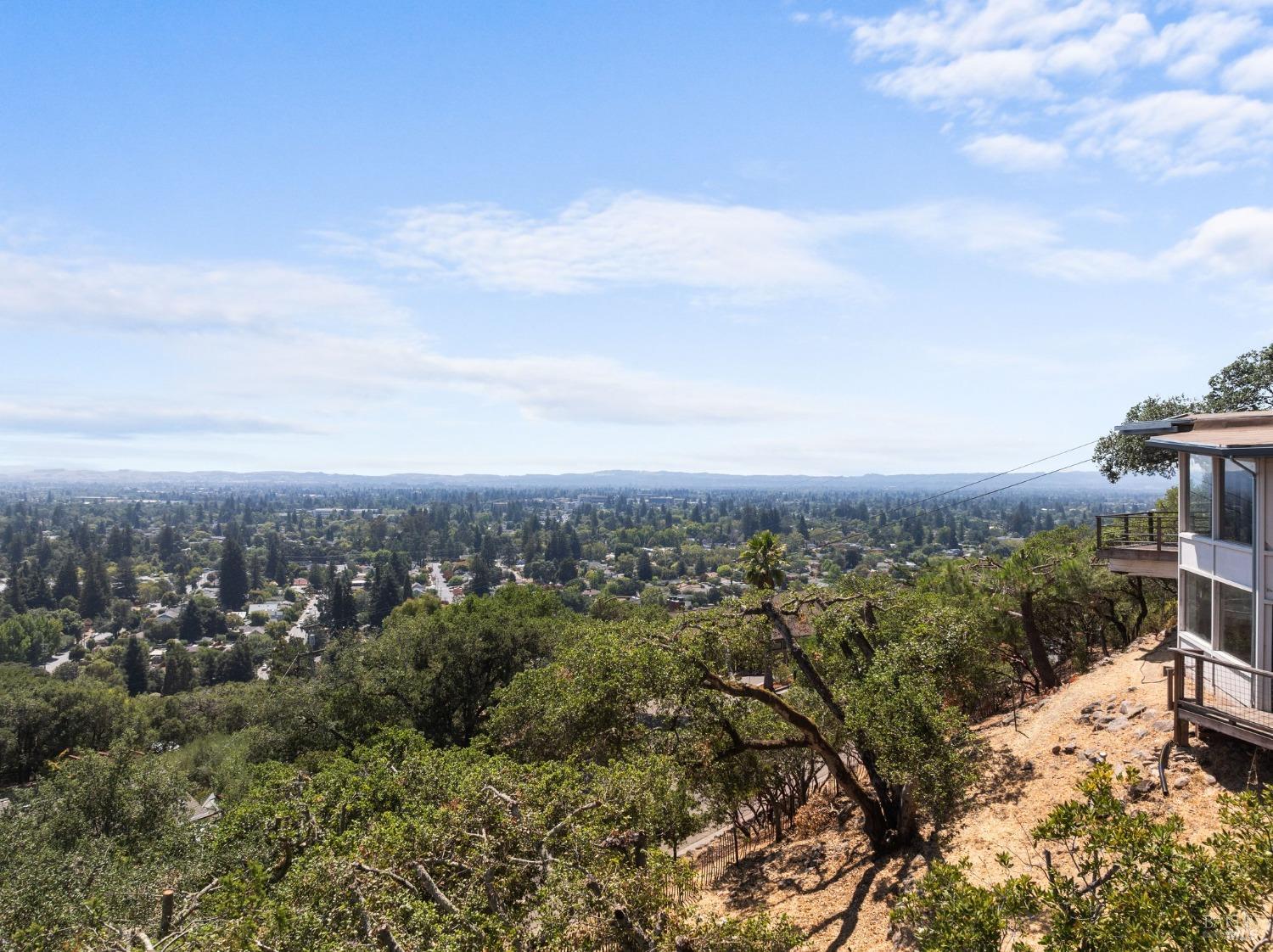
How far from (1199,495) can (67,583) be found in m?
135

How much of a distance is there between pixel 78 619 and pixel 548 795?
115m

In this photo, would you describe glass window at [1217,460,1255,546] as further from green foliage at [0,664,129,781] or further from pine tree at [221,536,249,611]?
pine tree at [221,536,249,611]

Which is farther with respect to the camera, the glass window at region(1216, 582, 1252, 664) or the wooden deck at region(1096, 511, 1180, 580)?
the wooden deck at region(1096, 511, 1180, 580)

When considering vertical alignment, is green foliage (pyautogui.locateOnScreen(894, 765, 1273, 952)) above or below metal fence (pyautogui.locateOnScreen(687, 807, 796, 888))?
above

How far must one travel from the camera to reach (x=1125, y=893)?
14.0 feet

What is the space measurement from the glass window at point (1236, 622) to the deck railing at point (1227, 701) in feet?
1.09

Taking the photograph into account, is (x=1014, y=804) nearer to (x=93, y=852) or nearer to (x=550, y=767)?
(x=550, y=767)

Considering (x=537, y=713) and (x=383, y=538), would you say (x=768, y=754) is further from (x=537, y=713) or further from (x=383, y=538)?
(x=383, y=538)

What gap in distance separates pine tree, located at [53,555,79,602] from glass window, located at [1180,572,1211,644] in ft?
427

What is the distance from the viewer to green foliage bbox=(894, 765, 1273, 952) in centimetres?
402

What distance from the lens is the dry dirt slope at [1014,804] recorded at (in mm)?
9258

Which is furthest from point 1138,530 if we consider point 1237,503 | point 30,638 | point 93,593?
point 93,593

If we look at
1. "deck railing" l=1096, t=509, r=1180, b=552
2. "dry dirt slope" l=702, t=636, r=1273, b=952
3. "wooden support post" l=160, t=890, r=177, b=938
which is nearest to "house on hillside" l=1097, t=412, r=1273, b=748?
"dry dirt slope" l=702, t=636, r=1273, b=952

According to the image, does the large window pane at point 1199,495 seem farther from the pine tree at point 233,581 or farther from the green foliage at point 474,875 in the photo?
the pine tree at point 233,581
